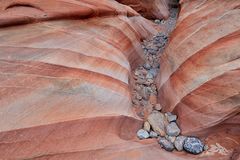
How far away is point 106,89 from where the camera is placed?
5.74 ft

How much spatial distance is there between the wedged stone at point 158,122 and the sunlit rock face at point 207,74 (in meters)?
0.10

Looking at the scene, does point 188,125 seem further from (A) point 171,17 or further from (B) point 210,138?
(A) point 171,17

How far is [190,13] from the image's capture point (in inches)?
97.5

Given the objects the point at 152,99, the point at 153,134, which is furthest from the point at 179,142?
the point at 152,99

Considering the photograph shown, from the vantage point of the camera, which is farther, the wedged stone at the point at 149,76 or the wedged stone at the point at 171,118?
the wedged stone at the point at 149,76

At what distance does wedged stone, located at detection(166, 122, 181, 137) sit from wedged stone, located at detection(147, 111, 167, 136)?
0.03m

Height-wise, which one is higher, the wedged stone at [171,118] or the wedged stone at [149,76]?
the wedged stone at [149,76]

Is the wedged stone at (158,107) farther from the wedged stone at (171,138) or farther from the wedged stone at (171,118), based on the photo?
the wedged stone at (171,138)

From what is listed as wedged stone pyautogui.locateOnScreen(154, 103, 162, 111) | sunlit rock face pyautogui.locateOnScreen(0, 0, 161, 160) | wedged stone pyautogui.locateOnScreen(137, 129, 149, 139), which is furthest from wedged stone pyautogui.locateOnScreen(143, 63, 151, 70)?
wedged stone pyautogui.locateOnScreen(137, 129, 149, 139)

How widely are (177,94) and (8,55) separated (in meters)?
1.11

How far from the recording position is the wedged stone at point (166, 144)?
1586 mm

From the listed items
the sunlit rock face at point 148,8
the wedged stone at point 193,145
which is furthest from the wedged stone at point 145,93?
the sunlit rock face at point 148,8

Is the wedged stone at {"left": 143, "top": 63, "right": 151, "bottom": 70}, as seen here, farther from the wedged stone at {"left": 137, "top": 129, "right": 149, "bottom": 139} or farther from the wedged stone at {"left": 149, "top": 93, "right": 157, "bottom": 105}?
the wedged stone at {"left": 137, "top": 129, "right": 149, "bottom": 139}

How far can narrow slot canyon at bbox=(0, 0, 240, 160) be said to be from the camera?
1438mm
